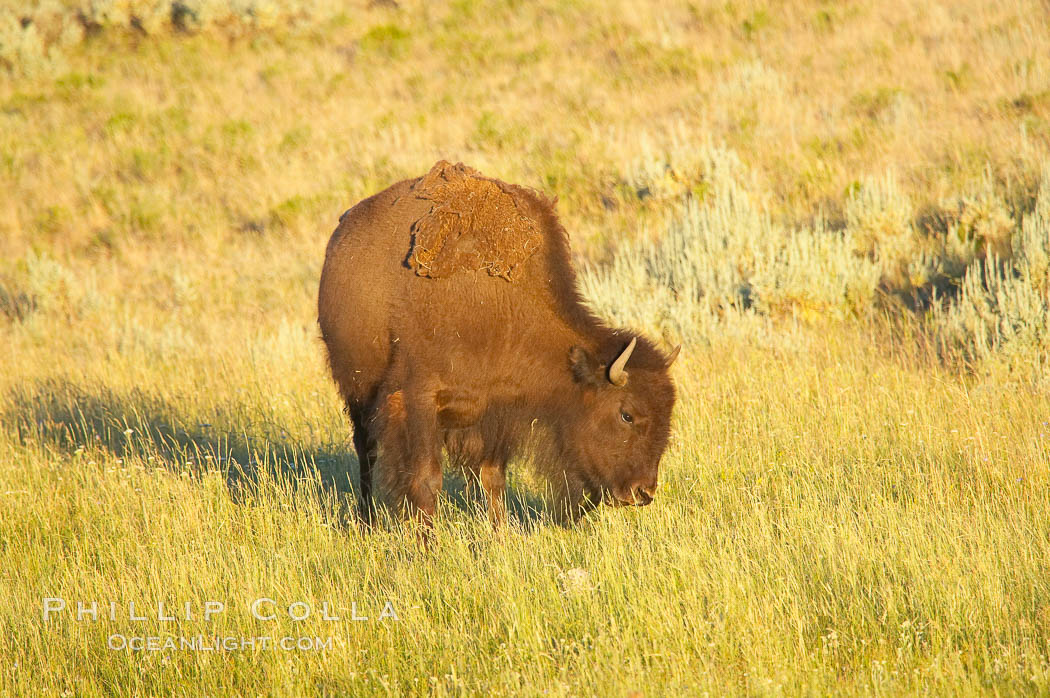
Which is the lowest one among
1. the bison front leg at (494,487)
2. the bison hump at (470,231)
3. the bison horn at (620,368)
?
the bison front leg at (494,487)

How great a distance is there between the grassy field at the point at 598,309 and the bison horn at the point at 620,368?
743 millimetres

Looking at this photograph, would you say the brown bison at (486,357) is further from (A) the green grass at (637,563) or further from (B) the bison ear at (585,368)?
(A) the green grass at (637,563)

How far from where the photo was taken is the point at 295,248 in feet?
44.0

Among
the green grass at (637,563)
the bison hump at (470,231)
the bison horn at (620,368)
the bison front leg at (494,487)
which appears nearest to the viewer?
the green grass at (637,563)

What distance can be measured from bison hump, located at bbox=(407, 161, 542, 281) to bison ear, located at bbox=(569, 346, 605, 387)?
1.76 ft

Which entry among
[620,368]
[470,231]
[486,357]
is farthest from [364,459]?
[620,368]

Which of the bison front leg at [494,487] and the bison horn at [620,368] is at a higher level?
the bison horn at [620,368]

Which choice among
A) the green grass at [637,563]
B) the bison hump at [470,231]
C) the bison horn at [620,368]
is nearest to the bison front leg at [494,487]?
the green grass at [637,563]

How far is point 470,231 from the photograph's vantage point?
16.5 ft

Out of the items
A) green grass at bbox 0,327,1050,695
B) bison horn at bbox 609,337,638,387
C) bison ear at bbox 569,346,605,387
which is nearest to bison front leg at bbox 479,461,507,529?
green grass at bbox 0,327,1050,695

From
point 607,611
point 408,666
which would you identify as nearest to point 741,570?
point 607,611

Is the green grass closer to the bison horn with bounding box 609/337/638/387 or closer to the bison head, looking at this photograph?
the bison head

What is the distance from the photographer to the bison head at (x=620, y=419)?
4816 mm

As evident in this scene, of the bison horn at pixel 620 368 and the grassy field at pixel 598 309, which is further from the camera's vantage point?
the bison horn at pixel 620 368
